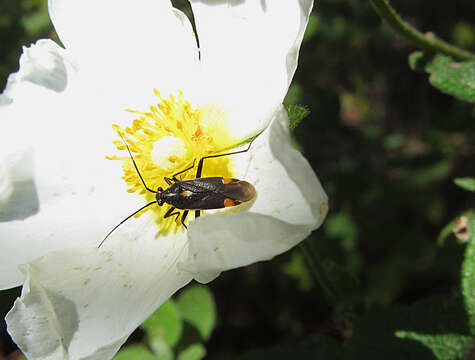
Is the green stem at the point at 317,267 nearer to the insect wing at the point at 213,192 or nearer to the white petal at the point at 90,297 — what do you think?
the insect wing at the point at 213,192

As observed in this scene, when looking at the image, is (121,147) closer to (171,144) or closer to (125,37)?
(171,144)

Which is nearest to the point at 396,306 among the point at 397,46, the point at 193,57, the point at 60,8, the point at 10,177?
the point at 193,57

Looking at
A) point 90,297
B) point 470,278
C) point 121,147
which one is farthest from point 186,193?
point 470,278

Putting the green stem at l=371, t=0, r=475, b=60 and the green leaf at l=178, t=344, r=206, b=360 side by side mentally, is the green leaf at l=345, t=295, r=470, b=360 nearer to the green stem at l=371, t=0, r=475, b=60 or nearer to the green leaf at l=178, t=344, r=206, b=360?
the green leaf at l=178, t=344, r=206, b=360

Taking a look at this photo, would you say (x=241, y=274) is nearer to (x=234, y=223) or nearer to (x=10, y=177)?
(x=10, y=177)

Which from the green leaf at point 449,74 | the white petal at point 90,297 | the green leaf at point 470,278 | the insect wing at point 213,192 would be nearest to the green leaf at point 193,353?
the white petal at point 90,297
